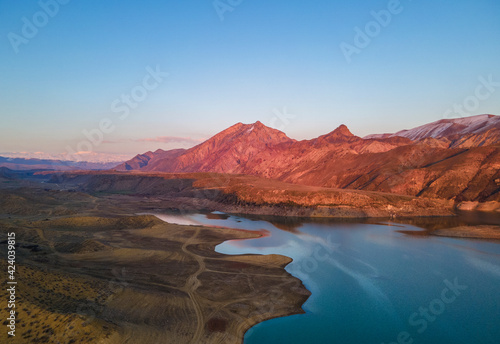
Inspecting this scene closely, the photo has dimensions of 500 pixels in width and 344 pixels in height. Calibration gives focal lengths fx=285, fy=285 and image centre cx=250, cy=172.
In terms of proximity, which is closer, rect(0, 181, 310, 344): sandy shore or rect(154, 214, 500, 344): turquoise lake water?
rect(0, 181, 310, 344): sandy shore

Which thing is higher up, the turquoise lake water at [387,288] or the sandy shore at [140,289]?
the sandy shore at [140,289]

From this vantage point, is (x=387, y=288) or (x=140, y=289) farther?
(x=387, y=288)

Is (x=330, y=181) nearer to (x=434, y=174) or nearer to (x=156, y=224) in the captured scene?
(x=434, y=174)

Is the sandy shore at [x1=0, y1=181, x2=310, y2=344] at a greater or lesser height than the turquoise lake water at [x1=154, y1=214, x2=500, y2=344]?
greater

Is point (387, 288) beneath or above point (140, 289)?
beneath

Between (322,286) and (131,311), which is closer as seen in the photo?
(131,311)

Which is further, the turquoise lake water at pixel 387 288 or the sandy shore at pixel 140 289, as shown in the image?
the turquoise lake water at pixel 387 288

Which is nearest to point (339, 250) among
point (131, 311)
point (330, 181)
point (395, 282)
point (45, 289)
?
point (395, 282)

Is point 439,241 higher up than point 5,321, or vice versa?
point 5,321
